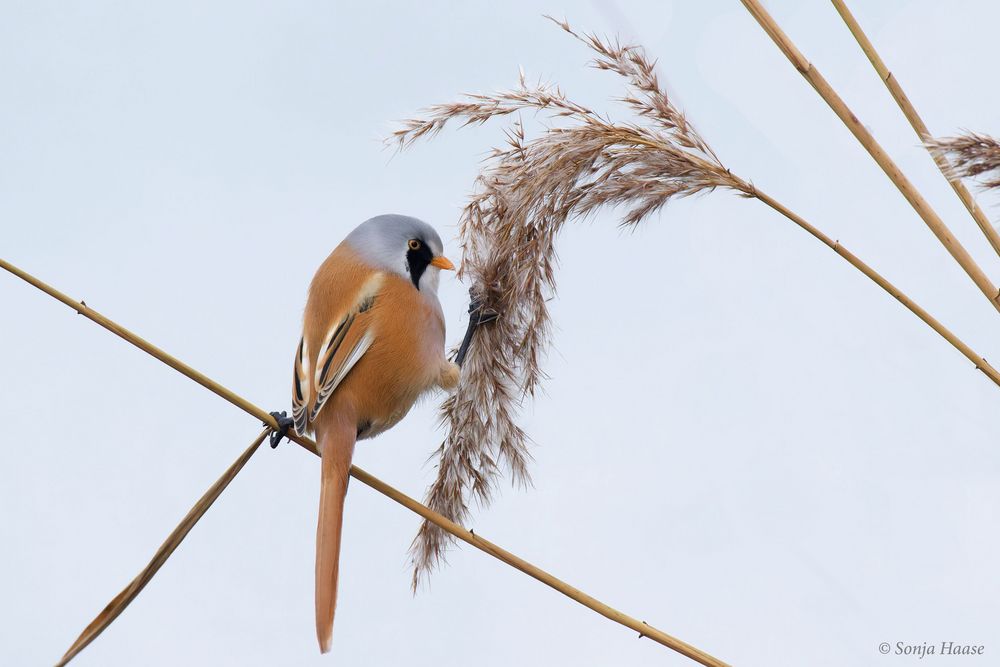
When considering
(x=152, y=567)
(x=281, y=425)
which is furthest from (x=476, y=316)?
(x=152, y=567)

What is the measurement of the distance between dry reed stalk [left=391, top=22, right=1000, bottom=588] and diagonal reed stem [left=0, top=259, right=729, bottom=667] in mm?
424

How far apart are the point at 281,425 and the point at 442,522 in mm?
605

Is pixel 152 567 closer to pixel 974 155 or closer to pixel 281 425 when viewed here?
pixel 281 425

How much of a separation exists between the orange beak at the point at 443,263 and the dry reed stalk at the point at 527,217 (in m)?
0.10

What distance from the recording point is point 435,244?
7.75ft

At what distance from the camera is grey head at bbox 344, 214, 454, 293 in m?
2.34

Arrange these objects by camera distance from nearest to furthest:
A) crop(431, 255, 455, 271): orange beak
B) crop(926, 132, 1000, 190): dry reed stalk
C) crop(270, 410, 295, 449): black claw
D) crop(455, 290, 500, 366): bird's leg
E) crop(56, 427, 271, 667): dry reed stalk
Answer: crop(926, 132, 1000, 190): dry reed stalk, crop(56, 427, 271, 667): dry reed stalk, crop(270, 410, 295, 449): black claw, crop(455, 290, 500, 366): bird's leg, crop(431, 255, 455, 271): orange beak

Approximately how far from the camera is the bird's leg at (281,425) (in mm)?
1978

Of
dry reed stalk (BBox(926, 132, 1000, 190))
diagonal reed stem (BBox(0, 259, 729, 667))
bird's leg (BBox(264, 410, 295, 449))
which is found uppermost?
dry reed stalk (BBox(926, 132, 1000, 190))

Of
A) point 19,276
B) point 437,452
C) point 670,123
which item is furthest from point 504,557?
point 19,276

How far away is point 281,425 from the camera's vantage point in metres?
2.00

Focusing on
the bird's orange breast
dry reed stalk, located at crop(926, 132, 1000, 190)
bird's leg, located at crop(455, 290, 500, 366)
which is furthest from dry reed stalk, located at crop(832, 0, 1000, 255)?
the bird's orange breast

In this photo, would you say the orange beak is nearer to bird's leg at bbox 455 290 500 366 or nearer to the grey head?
the grey head

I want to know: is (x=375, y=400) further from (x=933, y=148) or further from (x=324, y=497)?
(x=933, y=148)
